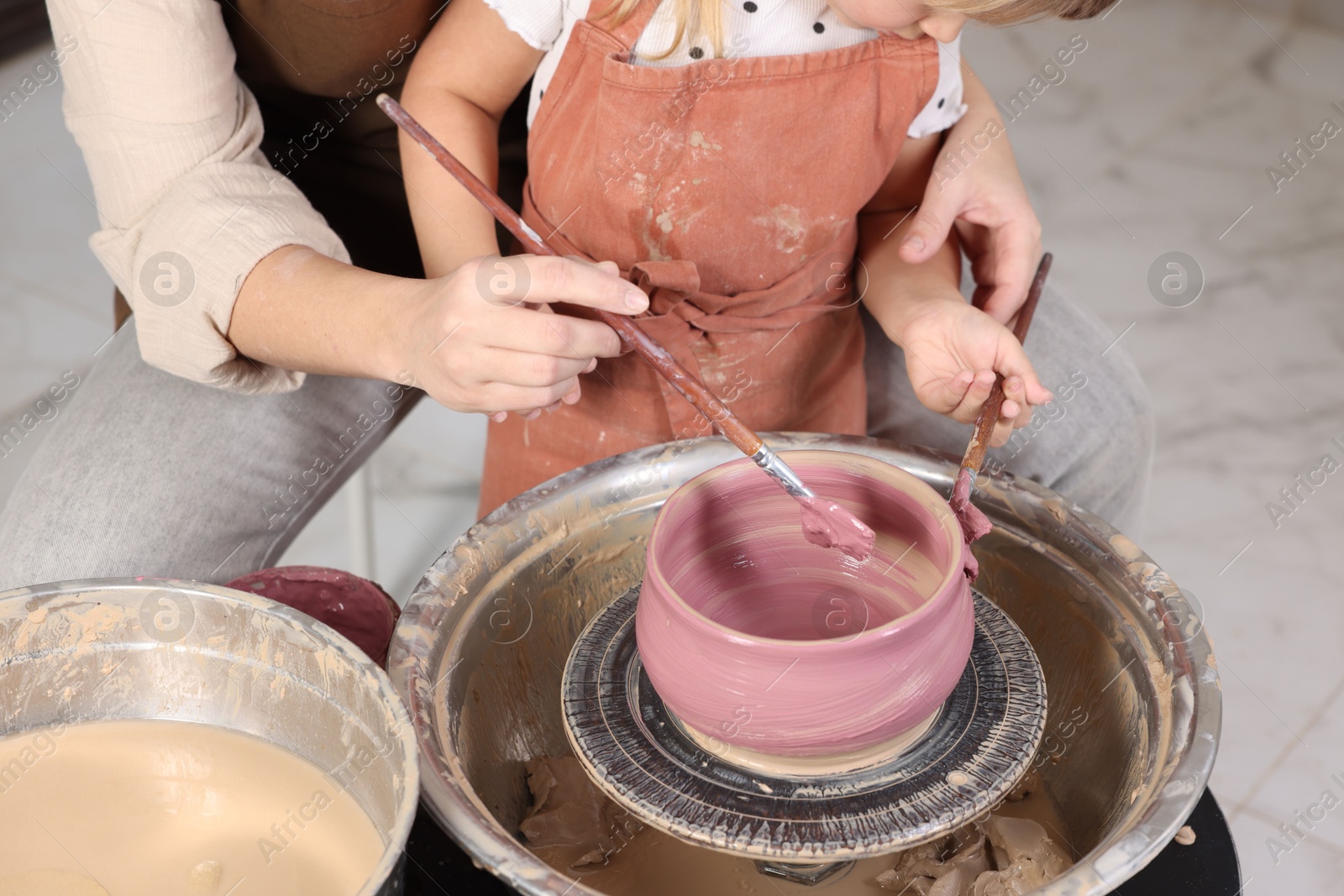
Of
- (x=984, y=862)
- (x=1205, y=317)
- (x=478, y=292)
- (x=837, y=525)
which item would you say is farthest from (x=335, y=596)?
(x=1205, y=317)

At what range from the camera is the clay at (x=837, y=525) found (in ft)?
2.52

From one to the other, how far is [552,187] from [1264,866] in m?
1.10

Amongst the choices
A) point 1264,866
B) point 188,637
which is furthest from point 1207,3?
point 188,637

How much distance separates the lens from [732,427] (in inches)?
30.6

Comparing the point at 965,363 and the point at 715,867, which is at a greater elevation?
the point at 965,363

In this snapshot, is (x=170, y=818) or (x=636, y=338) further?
(x=636, y=338)

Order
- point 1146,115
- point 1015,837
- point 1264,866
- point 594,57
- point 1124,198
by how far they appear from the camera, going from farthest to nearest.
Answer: point 1146,115 → point 1124,198 → point 1264,866 → point 594,57 → point 1015,837

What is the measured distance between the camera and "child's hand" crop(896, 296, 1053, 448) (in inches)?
35.7

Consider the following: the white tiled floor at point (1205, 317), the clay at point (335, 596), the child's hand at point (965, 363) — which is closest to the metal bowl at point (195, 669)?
the clay at point (335, 596)

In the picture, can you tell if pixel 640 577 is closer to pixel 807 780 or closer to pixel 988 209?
pixel 807 780

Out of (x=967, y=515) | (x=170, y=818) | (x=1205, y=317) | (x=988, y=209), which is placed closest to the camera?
(x=170, y=818)

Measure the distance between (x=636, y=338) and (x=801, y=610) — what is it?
0.75ft

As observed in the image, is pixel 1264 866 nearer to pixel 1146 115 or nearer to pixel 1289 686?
pixel 1289 686

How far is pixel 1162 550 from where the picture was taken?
1.79 meters
